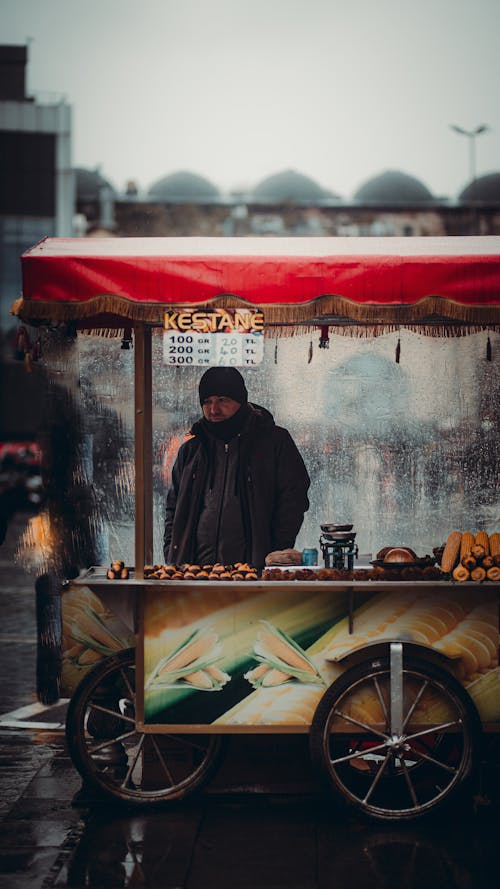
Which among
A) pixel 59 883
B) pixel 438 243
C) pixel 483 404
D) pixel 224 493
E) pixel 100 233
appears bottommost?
pixel 59 883

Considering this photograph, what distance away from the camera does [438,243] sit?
17.9 ft

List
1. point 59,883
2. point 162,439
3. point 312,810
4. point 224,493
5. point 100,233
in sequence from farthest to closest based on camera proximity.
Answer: point 100,233 → point 162,439 → point 224,493 → point 312,810 → point 59,883

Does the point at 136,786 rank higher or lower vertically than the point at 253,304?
lower

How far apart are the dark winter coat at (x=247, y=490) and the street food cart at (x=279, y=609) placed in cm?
84

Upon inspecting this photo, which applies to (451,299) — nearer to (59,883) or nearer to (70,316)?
(70,316)

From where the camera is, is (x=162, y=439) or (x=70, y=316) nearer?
(x=70, y=316)

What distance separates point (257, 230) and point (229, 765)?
176 feet

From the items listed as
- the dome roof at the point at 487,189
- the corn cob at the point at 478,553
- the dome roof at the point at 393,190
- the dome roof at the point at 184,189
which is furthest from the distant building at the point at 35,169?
the corn cob at the point at 478,553

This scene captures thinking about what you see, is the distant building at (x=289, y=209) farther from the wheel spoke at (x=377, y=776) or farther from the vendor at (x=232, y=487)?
the wheel spoke at (x=377, y=776)

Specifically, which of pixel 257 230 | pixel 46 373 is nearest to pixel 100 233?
pixel 257 230

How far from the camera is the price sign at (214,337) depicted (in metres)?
5.08

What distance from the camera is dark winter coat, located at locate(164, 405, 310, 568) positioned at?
249 inches

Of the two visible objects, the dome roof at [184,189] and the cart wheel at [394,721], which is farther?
the dome roof at [184,189]

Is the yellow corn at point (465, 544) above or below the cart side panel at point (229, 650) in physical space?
above
